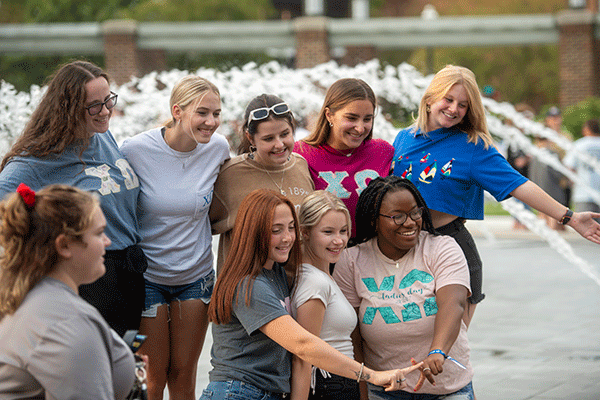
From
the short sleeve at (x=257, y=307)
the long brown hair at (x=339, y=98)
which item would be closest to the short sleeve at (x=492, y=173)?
the long brown hair at (x=339, y=98)

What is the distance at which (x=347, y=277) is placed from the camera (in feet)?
11.2

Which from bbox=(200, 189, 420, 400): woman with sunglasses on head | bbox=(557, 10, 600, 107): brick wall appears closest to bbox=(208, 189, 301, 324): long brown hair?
bbox=(200, 189, 420, 400): woman with sunglasses on head

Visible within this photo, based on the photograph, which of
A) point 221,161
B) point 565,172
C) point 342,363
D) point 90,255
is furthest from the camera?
point 565,172

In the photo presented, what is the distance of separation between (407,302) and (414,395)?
395mm

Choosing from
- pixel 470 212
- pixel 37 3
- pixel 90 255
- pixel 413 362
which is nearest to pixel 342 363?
pixel 413 362

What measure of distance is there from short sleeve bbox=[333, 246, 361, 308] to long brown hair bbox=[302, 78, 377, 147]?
2.55 ft

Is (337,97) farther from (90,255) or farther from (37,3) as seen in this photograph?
(37,3)

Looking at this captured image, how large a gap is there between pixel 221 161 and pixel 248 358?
1131 millimetres

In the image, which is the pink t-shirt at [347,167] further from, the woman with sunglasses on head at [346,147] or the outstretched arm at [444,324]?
the outstretched arm at [444,324]

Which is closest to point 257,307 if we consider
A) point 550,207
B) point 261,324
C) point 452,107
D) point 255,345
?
point 261,324

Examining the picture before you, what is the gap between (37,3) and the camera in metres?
27.5

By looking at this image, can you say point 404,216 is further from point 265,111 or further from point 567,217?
point 567,217

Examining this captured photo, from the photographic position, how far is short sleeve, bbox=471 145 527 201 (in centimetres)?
385

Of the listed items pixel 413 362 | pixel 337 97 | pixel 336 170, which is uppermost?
pixel 337 97
